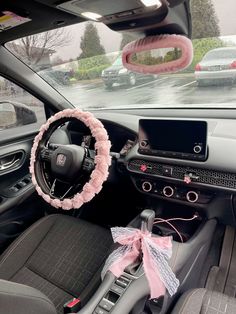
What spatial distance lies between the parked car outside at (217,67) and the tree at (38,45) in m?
0.81

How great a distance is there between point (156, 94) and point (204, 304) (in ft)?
4.51

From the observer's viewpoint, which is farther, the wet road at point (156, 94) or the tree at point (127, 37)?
the wet road at point (156, 94)

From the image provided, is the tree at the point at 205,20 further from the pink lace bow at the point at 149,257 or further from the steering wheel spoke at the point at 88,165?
the pink lace bow at the point at 149,257

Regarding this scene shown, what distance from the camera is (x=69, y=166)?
1.46 meters

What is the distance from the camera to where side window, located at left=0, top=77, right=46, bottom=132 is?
2.20 metres

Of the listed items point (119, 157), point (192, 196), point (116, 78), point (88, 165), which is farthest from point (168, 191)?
point (116, 78)

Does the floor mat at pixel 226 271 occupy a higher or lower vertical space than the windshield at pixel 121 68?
lower

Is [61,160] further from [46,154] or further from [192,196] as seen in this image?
[192,196]

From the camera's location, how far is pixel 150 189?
181 cm

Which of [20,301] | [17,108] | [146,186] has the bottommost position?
[146,186]

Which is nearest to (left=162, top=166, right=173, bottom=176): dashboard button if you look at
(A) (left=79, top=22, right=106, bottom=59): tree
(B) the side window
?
(A) (left=79, top=22, right=106, bottom=59): tree

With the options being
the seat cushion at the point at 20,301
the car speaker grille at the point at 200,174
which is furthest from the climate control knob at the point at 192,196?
the seat cushion at the point at 20,301

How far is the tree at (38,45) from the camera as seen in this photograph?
1914 millimetres

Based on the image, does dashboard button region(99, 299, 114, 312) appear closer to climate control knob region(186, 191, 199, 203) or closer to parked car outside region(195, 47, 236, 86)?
climate control knob region(186, 191, 199, 203)
